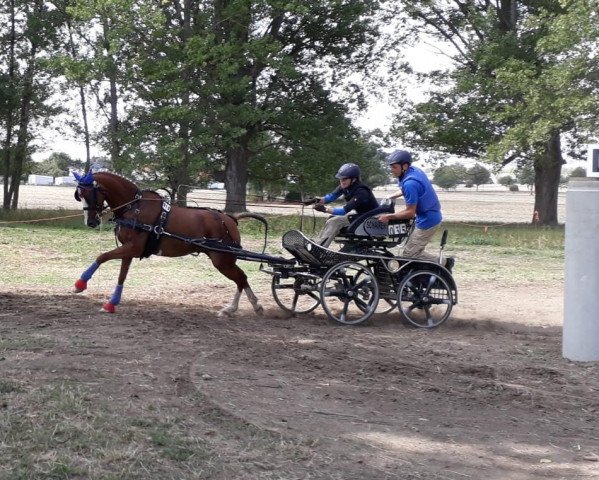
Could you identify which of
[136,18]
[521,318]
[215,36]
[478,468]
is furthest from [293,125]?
[478,468]

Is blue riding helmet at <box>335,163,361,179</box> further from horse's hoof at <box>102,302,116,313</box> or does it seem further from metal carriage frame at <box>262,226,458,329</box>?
horse's hoof at <box>102,302,116,313</box>

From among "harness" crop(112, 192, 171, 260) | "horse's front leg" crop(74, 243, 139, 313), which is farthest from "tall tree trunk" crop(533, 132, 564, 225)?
"horse's front leg" crop(74, 243, 139, 313)

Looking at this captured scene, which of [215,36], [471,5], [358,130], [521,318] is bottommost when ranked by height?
[521,318]

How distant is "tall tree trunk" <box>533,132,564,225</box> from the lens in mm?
37688

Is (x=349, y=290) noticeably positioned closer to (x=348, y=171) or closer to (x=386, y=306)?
(x=348, y=171)

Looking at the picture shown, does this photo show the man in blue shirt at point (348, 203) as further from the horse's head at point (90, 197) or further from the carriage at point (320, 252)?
the horse's head at point (90, 197)

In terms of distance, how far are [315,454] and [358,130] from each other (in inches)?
1246

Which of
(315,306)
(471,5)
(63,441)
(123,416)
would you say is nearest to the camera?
(63,441)

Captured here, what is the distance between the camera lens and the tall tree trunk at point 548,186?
1484 inches

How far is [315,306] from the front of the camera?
11.5 metres

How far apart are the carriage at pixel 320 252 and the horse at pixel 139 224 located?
1cm

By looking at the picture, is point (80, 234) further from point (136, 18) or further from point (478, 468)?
point (478, 468)

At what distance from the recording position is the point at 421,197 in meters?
10.6

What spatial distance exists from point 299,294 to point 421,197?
7.20 feet
